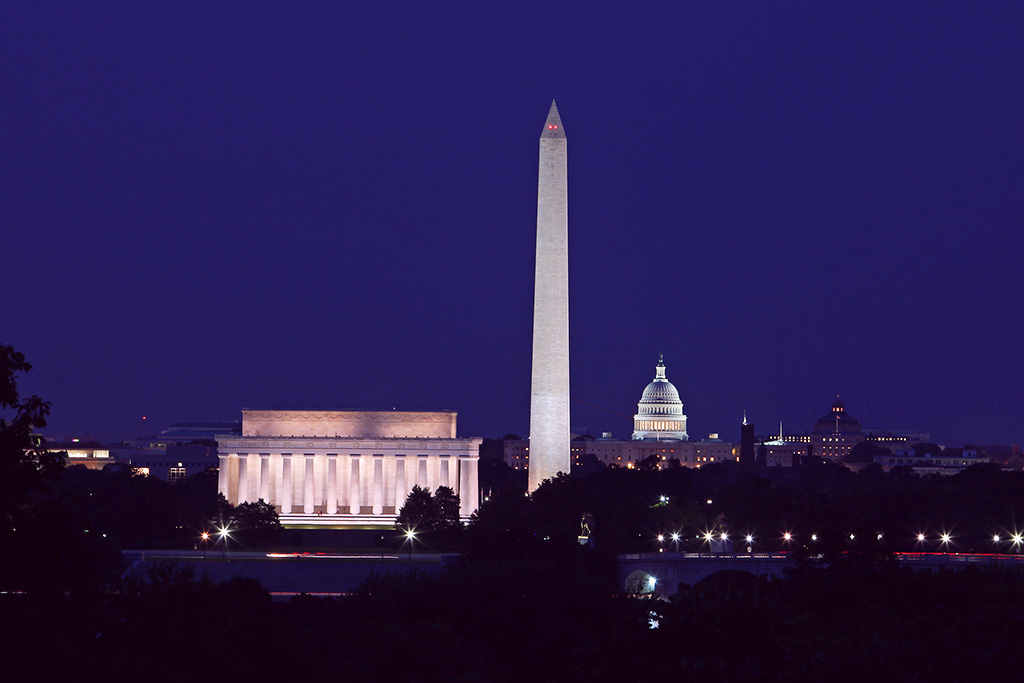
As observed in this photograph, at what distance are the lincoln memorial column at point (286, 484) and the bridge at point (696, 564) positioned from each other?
4904cm

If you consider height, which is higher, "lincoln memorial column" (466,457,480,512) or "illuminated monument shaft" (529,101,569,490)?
"illuminated monument shaft" (529,101,569,490)

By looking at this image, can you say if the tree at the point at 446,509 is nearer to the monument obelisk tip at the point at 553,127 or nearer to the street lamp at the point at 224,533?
the street lamp at the point at 224,533

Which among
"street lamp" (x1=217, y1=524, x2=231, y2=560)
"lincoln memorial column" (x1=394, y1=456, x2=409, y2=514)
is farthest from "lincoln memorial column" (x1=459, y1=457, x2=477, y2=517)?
"street lamp" (x1=217, y1=524, x2=231, y2=560)

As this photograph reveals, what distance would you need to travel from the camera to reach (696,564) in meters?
102

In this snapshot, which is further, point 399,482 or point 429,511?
point 399,482

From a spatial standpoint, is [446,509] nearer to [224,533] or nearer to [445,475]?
[224,533]

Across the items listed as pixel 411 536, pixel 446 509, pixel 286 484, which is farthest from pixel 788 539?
pixel 286 484

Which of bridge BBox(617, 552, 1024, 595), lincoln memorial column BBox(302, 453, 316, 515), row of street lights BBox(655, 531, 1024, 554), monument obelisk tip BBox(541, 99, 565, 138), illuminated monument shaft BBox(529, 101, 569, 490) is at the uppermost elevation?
monument obelisk tip BBox(541, 99, 565, 138)

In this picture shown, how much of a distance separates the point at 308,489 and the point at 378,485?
577 cm

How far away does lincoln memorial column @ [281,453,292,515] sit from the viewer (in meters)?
148

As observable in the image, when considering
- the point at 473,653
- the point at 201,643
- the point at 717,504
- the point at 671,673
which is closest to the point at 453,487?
the point at 717,504

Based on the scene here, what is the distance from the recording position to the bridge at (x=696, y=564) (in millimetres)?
99500

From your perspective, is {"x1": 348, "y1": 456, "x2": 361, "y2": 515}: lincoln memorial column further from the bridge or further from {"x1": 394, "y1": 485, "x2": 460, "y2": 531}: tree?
the bridge

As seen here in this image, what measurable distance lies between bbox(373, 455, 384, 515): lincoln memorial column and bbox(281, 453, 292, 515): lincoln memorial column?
6974 mm
